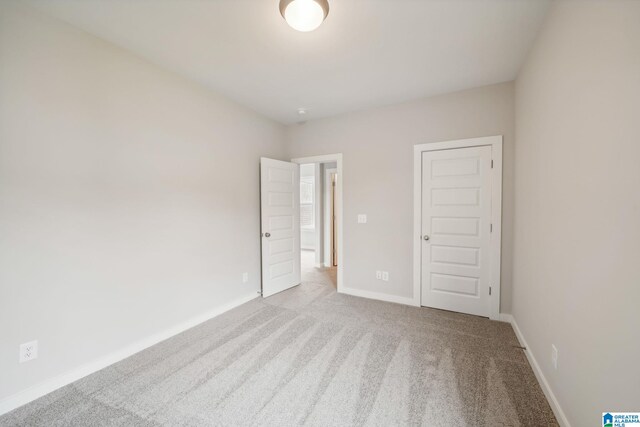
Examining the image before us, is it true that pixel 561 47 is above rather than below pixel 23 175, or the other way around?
above

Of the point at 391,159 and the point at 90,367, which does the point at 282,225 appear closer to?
the point at 391,159

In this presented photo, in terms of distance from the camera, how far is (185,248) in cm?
266

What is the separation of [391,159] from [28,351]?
3.74 metres

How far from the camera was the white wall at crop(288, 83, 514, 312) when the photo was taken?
9.05 ft

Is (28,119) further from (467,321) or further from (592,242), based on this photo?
(467,321)

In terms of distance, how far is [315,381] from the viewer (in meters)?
1.84

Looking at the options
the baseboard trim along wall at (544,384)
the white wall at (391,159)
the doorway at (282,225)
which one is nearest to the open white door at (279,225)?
the doorway at (282,225)

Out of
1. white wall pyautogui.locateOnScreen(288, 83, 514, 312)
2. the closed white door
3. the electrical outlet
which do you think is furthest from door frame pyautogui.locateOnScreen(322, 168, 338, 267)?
the electrical outlet

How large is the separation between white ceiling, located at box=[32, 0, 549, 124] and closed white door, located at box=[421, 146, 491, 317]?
0.88m

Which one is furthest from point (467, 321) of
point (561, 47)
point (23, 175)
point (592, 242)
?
point (23, 175)

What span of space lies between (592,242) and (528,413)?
115cm

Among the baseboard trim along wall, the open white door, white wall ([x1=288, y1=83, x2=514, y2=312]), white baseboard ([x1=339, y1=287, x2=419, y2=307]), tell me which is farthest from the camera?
the open white door

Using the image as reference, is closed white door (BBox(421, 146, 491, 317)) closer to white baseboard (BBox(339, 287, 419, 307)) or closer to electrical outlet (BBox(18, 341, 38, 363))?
white baseboard (BBox(339, 287, 419, 307))

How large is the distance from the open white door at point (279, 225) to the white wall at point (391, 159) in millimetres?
603
